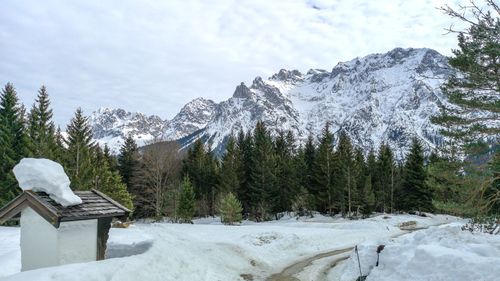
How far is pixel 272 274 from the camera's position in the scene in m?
20.5

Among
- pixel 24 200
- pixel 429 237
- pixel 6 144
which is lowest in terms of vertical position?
pixel 429 237

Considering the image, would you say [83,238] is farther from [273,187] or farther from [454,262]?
[273,187]

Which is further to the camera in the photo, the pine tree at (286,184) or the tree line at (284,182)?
the pine tree at (286,184)

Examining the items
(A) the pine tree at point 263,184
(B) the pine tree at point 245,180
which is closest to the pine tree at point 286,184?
(A) the pine tree at point 263,184

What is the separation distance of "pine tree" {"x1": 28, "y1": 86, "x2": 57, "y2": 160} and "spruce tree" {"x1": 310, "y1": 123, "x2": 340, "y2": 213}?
3681 centimetres

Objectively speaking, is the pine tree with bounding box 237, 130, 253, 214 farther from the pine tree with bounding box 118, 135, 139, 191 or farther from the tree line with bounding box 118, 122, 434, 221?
the pine tree with bounding box 118, 135, 139, 191

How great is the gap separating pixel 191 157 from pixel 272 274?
59.7 m

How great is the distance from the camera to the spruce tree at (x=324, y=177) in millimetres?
63062

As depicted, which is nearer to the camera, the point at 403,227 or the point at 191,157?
the point at 403,227

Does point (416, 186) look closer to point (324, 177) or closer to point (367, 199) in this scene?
point (367, 199)

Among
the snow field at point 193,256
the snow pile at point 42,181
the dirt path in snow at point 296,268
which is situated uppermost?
the snow pile at point 42,181

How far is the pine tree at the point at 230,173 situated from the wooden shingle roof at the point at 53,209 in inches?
1917

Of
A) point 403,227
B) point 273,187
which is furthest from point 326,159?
point 403,227

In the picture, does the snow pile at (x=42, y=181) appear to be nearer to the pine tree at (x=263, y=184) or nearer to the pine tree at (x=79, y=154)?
the pine tree at (x=79, y=154)
